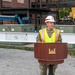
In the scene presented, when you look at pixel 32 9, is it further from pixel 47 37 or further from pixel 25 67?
pixel 47 37

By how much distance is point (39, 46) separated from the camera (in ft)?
18.4

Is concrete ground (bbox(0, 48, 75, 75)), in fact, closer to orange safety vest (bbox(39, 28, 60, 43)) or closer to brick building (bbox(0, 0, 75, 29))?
orange safety vest (bbox(39, 28, 60, 43))

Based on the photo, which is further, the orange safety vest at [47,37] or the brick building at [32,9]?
the brick building at [32,9]

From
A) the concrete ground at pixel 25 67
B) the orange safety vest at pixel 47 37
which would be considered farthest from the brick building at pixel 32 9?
the orange safety vest at pixel 47 37

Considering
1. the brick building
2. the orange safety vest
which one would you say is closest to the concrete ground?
the orange safety vest

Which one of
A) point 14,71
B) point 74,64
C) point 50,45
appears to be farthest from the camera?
point 74,64

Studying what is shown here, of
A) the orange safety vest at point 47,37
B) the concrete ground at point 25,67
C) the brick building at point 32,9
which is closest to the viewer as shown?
the orange safety vest at point 47,37

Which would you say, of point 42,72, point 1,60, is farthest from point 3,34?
point 42,72

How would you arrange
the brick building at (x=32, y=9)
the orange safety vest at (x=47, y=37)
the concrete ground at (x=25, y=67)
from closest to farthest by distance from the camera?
the orange safety vest at (x=47, y=37)
the concrete ground at (x=25, y=67)
the brick building at (x=32, y=9)

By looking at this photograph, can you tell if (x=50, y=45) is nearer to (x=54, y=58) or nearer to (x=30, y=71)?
(x=54, y=58)

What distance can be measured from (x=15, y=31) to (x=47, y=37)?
49.4 feet

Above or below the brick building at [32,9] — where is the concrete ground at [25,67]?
below

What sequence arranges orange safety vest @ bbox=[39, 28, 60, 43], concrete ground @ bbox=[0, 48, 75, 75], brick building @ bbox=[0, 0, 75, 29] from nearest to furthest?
orange safety vest @ bbox=[39, 28, 60, 43]
concrete ground @ bbox=[0, 48, 75, 75]
brick building @ bbox=[0, 0, 75, 29]

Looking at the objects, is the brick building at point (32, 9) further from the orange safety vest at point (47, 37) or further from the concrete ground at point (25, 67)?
the orange safety vest at point (47, 37)
